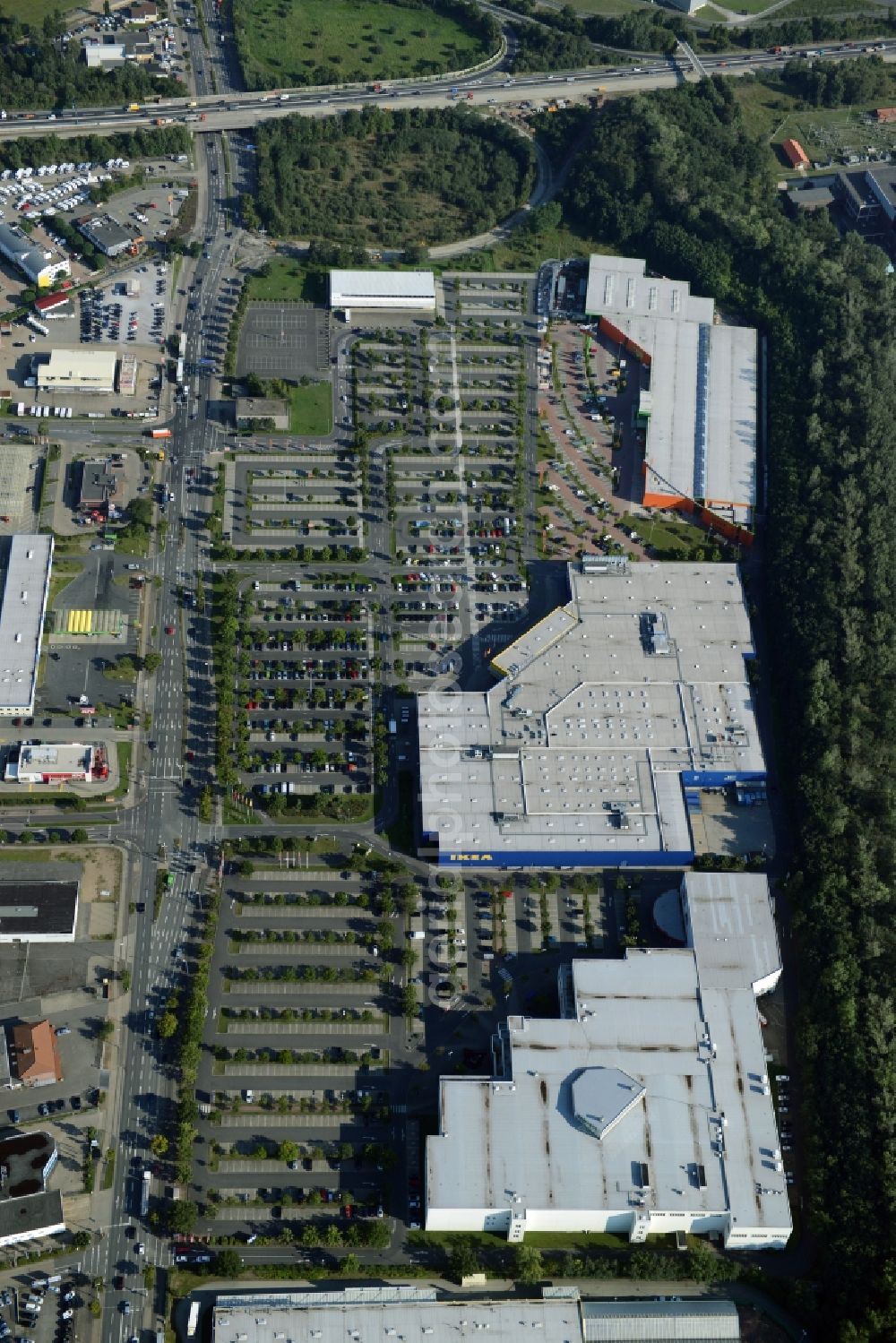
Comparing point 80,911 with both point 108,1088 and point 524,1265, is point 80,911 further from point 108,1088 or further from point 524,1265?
point 524,1265

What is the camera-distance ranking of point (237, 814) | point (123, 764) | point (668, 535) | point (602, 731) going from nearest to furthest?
point (237, 814) → point (123, 764) → point (602, 731) → point (668, 535)

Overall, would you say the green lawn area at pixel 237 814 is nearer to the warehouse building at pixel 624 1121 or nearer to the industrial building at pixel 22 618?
the industrial building at pixel 22 618

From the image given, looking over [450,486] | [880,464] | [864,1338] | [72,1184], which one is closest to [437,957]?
[72,1184]

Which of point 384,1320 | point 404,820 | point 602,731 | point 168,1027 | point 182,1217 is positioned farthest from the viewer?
point 602,731

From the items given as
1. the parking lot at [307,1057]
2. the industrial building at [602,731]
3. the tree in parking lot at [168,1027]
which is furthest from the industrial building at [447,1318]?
Result: the industrial building at [602,731]

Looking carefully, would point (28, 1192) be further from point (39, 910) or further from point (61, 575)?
point (61, 575)

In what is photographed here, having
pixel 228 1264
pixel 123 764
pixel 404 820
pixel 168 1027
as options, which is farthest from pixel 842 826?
pixel 123 764

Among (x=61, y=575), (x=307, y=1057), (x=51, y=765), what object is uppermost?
(x=61, y=575)

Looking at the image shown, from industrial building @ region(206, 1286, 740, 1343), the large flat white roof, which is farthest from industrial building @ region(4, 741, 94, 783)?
the large flat white roof
